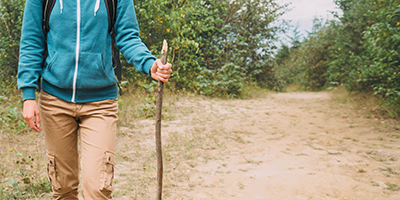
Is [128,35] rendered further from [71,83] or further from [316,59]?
[316,59]

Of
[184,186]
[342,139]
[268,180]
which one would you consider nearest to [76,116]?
[184,186]

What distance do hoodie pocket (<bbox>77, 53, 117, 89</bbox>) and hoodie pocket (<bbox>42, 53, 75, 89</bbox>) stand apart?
5 centimetres

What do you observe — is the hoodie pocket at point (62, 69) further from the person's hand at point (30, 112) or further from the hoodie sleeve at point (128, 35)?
the hoodie sleeve at point (128, 35)

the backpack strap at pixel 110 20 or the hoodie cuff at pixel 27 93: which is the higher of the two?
the backpack strap at pixel 110 20

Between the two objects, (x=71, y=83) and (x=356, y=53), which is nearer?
(x=71, y=83)

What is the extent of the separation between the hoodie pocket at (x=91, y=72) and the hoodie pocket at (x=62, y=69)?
1.9 inches

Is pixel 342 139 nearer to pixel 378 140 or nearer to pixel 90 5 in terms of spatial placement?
pixel 378 140

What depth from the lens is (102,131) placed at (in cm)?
169

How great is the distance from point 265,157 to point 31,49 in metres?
3.36

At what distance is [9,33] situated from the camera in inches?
266

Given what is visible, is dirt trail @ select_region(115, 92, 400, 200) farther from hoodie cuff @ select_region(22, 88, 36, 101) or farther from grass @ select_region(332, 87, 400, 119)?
hoodie cuff @ select_region(22, 88, 36, 101)

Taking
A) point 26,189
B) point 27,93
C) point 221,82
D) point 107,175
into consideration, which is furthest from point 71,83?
point 221,82

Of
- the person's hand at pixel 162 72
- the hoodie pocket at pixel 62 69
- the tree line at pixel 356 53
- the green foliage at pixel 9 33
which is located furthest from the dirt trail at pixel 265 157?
the green foliage at pixel 9 33

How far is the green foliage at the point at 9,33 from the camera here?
6.56m
